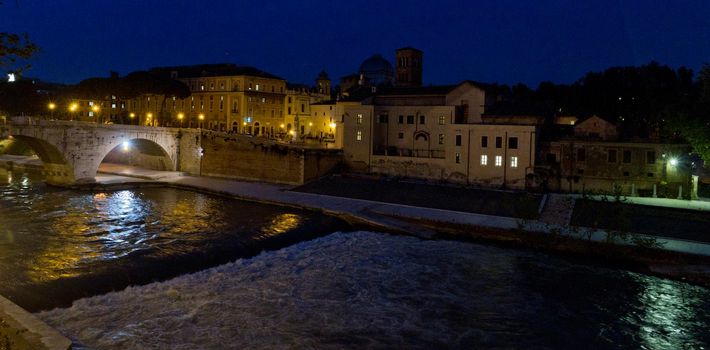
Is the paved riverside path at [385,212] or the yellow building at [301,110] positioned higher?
the yellow building at [301,110]

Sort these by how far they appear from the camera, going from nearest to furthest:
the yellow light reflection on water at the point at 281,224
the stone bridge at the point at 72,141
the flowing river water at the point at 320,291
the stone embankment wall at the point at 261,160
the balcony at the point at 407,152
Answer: the flowing river water at the point at 320,291, the yellow light reflection on water at the point at 281,224, the stone bridge at the point at 72,141, the balcony at the point at 407,152, the stone embankment wall at the point at 261,160

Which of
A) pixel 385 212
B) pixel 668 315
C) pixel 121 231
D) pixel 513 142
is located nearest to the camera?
pixel 668 315

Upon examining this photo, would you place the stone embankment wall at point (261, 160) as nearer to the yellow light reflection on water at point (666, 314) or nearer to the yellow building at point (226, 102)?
the yellow building at point (226, 102)

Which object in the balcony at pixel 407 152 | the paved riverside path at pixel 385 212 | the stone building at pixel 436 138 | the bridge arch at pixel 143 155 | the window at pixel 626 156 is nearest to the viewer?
the paved riverside path at pixel 385 212

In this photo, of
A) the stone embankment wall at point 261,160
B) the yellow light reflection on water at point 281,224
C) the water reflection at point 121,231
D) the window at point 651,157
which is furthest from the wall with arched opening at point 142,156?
the window at point 651,157

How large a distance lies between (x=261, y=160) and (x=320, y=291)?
25.2 metres

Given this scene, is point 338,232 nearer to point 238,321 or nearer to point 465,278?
point 465,278

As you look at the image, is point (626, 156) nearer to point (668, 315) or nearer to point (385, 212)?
point (385, 212)

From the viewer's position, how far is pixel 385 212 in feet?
98.1

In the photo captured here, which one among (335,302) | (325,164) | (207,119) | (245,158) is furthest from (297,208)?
(207,119)

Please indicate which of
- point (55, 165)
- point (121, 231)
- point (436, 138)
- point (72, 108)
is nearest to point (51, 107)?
point (72, 108)

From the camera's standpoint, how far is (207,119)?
64125 mm

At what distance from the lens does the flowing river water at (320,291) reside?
15.0m

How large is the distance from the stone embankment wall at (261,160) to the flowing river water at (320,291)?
12.7 metres
